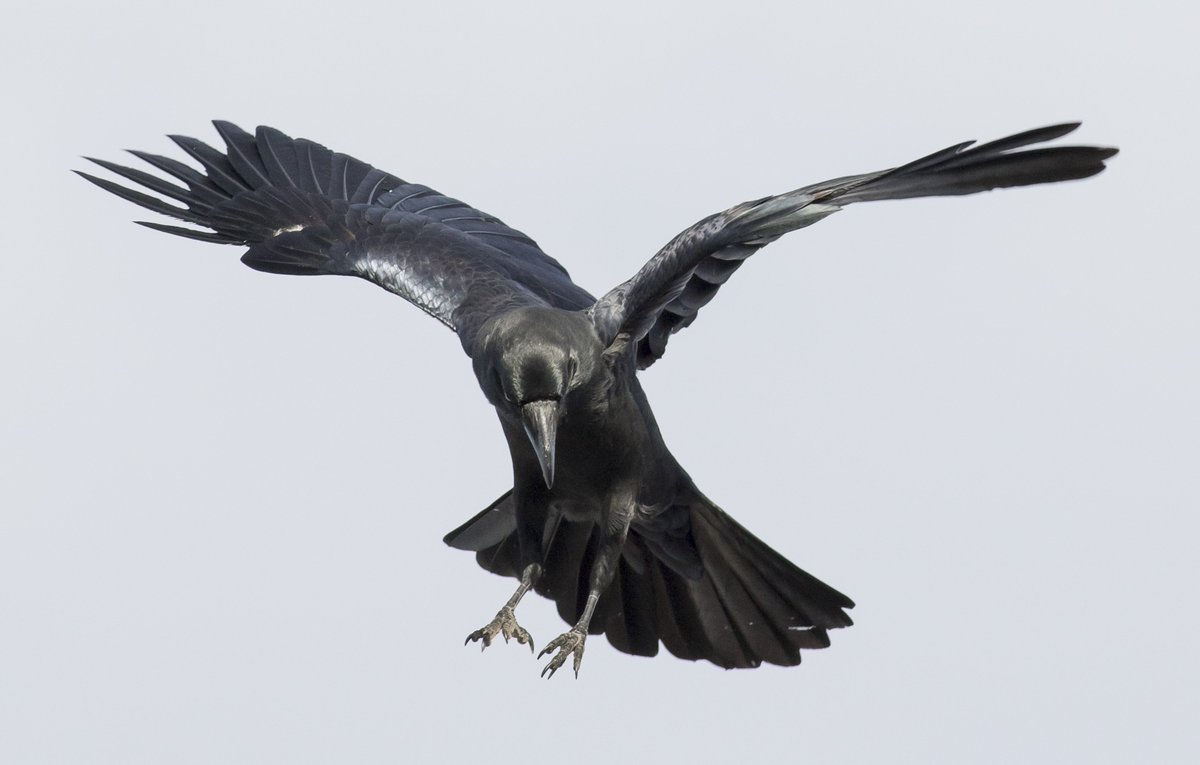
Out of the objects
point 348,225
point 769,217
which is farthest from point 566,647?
point 348,225

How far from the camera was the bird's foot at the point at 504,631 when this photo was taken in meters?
9.15

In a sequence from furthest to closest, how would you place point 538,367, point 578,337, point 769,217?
point 578,337
point 538,367
point 769,217

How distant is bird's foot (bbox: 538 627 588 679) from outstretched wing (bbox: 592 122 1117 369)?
1.31m

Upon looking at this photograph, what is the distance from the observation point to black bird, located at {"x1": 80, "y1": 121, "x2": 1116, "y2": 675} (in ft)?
28.2

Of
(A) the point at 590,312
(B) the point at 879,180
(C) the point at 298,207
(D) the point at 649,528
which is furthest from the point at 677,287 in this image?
(C) the point at 298,207

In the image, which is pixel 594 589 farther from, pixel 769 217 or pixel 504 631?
pixel 769 217

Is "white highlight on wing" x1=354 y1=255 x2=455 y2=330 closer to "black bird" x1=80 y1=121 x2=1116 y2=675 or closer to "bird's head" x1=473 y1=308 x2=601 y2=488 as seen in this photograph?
"black bird" x1=80 y1=121 x2=1116 y2=675

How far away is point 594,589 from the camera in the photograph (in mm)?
9531

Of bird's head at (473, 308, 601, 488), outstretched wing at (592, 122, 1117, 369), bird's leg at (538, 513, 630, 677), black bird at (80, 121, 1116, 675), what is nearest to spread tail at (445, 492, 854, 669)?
black bird at (80, 121, 1116, 675)

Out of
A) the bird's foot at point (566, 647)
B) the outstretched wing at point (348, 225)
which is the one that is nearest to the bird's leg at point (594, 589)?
the bird's foot at point (566, 647)

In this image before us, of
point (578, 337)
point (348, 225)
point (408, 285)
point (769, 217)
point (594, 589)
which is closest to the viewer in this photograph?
point (769, 217)

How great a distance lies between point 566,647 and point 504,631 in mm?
295

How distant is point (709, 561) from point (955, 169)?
3.20 m

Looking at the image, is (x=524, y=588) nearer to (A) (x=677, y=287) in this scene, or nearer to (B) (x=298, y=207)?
(A) (x=677, y=287)
